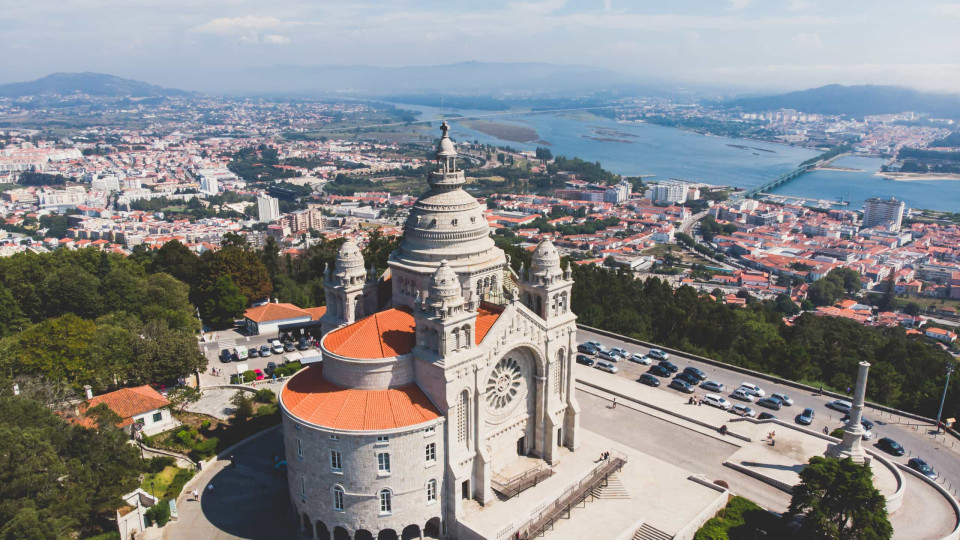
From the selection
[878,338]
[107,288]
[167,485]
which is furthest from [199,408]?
[878,338]

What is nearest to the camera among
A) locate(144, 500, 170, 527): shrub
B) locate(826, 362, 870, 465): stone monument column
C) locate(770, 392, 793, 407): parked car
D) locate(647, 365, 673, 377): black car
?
locate(144, 500, 170, 527): shrub

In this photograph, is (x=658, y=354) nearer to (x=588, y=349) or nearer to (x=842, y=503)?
(x=588, y=349)

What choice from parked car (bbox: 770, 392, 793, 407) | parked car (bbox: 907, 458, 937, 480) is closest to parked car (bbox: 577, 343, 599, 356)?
parked car (bbox: 770, 392, 793, 407)

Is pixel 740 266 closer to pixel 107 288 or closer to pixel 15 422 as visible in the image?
pixel 107 288

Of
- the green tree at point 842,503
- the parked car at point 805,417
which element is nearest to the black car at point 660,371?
the parked car at point 805,417

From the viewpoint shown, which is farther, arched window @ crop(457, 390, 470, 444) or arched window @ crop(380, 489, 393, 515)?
arched window @ crop(457, 390, 470, 444)

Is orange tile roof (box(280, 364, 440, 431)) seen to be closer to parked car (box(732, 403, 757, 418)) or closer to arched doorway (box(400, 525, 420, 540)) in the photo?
arched doorway (box(400, 525, 420, 540))

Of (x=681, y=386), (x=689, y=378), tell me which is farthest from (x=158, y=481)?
(x=689, y=378)
